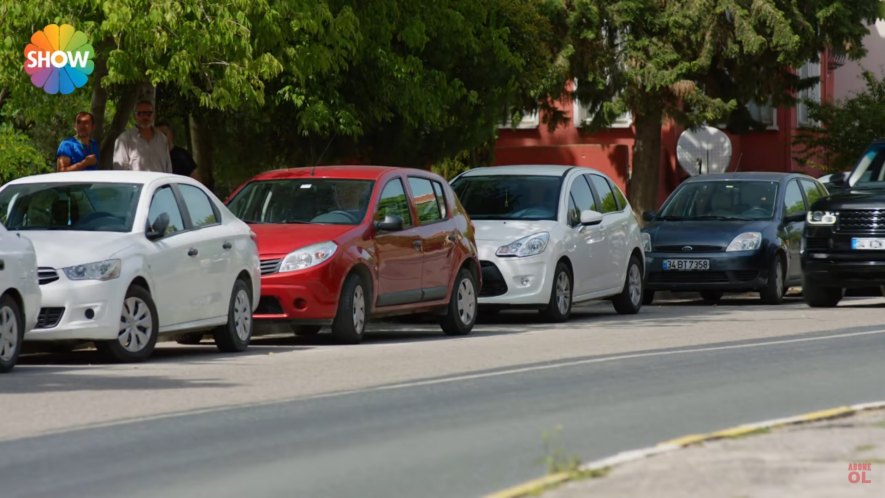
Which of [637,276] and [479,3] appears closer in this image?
[637,276]

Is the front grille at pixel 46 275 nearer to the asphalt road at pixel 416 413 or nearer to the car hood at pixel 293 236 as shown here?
the asphalt road at pixel 416 413

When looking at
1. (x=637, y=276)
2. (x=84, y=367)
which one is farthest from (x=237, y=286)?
(x=637, y=276)

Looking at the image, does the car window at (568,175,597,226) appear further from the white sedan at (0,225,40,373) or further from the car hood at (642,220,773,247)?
the white sedan at (0,225,40,373)

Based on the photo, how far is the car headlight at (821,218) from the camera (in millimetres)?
23828

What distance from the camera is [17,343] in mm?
14789

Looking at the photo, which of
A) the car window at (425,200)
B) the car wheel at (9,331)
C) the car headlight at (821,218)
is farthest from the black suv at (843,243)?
the car wheel at (9,331)

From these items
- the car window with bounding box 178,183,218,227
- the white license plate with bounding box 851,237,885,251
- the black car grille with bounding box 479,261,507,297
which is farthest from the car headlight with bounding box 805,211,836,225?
the car window with bounding box 178,183,218,227

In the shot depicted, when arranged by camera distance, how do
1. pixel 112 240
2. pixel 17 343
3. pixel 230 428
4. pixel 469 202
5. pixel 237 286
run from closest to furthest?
1. pixel 230 428
2. pixel 17 343
3. pixel 112 240
4. pixel 237 286
5. pixel 469 202

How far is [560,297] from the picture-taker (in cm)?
2188

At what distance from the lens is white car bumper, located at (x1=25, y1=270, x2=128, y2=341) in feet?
50.3

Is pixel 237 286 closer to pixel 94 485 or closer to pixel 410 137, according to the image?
pixel 94 485

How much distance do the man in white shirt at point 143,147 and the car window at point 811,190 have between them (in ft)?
33.0

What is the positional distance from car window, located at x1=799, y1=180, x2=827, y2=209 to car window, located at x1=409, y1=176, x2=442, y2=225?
9.25 m

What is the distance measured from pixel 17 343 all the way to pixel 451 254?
5.92m
